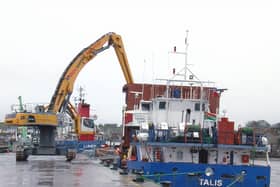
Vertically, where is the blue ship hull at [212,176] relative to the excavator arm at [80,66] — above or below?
below

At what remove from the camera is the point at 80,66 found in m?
50.4

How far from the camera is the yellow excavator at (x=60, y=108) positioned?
41812mm

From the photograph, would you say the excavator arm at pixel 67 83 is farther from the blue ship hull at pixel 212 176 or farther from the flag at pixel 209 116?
the blue ship hull at pixel 212 176

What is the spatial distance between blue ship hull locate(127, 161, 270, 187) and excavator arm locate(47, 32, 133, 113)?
67.8 feet

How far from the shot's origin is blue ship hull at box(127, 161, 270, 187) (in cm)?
2805

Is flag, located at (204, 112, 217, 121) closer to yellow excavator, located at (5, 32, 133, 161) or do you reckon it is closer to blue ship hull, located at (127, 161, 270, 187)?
blue ship hull, located at (127, 161, 270, 187)

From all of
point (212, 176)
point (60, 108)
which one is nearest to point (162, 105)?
point (212, 176)

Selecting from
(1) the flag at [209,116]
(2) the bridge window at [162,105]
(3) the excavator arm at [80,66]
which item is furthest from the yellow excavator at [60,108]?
(1) the flag at [209,116]

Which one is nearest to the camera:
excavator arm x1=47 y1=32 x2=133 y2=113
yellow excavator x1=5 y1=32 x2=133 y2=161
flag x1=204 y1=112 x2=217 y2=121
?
flag x1=204 y1=112 x2=217 y2=121

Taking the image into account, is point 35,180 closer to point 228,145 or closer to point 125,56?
point 228,145

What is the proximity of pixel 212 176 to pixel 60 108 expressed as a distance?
75.6 ft

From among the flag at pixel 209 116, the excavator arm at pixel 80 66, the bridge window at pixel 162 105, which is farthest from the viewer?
the excavator arm at pixel 80 66

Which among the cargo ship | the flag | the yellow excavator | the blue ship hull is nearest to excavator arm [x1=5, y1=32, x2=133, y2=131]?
the yellow excavator

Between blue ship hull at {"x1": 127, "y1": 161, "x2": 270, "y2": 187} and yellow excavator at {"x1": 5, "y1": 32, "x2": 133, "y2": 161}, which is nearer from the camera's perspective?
blue ship hull at {"x1": 127, "y1": 161, "x2": 270, "y2": 187}
